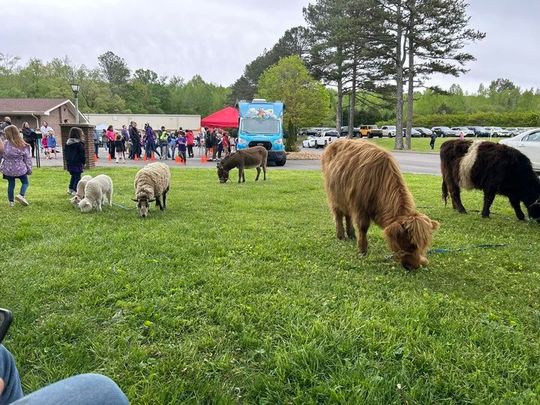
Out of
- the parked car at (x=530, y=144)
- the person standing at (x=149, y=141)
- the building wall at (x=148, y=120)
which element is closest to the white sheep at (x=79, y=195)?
the parked car at (x=530, y=144)

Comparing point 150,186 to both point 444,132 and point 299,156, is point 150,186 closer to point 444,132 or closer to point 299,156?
point 299,156

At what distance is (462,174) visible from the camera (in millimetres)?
8430

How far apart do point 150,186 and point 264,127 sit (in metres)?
15.1

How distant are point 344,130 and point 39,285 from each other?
192ft

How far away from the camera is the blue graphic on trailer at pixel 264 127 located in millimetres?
22109

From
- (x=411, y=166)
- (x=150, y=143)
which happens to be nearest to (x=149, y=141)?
(x=150, y=143)

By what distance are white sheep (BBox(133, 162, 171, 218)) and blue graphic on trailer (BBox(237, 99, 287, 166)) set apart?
526 inches

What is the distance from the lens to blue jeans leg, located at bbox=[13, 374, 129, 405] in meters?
1.42

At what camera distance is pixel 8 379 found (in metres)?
1.71

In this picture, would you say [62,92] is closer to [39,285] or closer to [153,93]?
[153,93]

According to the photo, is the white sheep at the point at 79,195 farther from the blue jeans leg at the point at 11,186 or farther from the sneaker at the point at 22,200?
the blue jeans leg at the point at 11,186

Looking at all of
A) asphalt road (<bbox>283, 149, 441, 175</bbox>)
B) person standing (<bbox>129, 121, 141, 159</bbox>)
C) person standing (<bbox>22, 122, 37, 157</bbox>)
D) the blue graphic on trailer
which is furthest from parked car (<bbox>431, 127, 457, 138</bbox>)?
person standing (<bbox>22, 122, 37, 157</bbox>)

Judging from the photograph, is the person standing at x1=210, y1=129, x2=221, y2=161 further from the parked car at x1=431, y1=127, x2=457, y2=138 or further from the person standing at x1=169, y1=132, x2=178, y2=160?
the parked car at x1=431, y1=127, x2=457, y2=138

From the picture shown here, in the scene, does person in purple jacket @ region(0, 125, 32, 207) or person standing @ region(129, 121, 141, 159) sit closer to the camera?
person in purple jacket @ region(0, 125, 32, 207)
